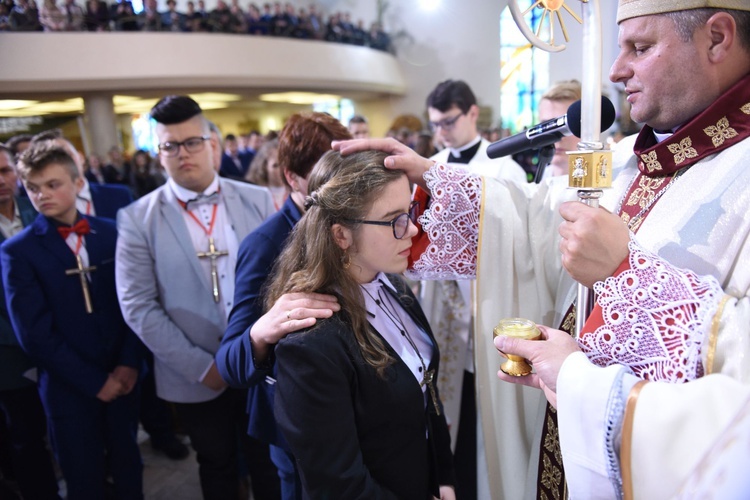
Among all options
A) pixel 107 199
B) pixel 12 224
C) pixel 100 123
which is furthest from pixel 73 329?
pixel 107 199

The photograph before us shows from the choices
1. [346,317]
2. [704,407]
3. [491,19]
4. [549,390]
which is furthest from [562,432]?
[491,19]

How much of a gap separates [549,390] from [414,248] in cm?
71

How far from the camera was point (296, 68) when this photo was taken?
42.8ft

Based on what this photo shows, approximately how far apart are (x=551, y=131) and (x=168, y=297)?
6.09 ft

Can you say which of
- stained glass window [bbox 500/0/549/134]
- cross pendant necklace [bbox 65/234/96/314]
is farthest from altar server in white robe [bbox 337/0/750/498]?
cross pendant necklace [bbox 65/234/96/314]

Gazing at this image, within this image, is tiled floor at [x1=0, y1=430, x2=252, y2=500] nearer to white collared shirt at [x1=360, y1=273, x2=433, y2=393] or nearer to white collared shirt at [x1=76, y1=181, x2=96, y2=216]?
white collared shirt at [x1=76, y1=181, x2=96, y2=216]

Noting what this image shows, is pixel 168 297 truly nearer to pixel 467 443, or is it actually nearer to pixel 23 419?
pixel 23 419

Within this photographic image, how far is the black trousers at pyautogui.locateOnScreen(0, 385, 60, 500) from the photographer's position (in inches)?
96.3

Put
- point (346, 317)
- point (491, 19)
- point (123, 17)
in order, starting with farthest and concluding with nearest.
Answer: point (491, 19) < point (123, 17) < point (346, 317)

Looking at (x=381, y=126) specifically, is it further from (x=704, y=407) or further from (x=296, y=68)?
(x=704, y=407)

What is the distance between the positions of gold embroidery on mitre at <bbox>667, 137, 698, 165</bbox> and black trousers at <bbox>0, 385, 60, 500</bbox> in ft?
9.82

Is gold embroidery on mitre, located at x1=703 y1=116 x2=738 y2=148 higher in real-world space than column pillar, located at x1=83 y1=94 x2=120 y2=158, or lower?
lower

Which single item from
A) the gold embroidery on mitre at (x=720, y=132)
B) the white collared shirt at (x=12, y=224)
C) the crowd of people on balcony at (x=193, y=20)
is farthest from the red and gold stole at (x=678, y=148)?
the white collared shirt at (x=12, y=224)

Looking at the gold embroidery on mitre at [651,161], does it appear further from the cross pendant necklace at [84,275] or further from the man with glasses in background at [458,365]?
the cross pendant necklace at [84,275]
